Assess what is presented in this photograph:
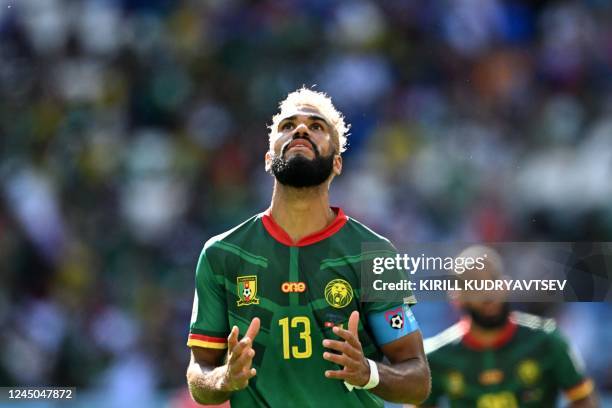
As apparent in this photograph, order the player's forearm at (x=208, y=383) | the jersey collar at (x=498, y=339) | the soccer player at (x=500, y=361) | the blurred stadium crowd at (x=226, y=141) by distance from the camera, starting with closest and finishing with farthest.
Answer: the player's forearm at (x=208, y=383) → the soccer player at (x=500, y=361) → the jersey collar at (x=498, y=339) → the blurred stadium crowd at (x=226, y=141)

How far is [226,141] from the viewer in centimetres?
1345

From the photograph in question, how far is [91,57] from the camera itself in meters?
14.1

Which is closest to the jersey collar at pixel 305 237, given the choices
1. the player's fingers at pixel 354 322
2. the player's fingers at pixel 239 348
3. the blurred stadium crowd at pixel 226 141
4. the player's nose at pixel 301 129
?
the player's nose at pixel 301 129

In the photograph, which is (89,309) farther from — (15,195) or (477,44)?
(477,44)

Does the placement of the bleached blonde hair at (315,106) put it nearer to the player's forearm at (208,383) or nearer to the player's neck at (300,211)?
the player's neck at (300,211)

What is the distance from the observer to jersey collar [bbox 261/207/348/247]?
5555mm

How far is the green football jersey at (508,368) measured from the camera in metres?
7.71

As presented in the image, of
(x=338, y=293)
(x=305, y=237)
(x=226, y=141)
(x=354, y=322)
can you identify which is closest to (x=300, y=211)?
(x=305, y=237)

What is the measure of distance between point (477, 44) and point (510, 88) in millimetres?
708

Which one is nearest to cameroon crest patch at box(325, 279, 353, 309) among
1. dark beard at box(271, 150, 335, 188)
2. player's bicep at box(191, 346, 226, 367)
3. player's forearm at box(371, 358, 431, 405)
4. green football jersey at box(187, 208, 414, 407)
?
green football jersey at box(187, 208, 414, 407)

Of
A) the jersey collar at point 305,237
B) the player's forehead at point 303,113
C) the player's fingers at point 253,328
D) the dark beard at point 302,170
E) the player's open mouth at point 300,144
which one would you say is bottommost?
the player's fingers at point 253,328

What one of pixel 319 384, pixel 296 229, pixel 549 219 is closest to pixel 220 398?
pixel 319 384

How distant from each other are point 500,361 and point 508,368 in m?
0.08

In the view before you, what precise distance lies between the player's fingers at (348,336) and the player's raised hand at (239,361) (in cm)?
37
